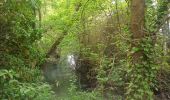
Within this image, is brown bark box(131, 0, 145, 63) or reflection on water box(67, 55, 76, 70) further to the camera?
reflection on water box(67, 55, 76, 70)

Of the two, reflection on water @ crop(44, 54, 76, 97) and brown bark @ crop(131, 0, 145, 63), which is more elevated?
brown bark @ crop(131, 0, 145, 63)

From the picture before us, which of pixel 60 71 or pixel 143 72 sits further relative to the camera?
pixel 60 71

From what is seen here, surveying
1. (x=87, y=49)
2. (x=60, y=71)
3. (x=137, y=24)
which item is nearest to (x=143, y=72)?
(x=137, y=24)

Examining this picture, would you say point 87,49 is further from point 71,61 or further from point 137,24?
point 137,24

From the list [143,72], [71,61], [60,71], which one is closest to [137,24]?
[143,72]

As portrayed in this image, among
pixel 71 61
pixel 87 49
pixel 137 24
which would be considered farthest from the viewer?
pixel 71 61

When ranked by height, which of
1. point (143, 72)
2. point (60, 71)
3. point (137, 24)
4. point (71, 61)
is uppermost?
point (137, 24)

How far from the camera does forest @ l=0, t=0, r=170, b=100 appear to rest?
656 cm

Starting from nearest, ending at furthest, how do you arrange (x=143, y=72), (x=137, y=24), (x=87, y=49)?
(x=143, y=72), (x=137, y=24), (x=87, y=49)

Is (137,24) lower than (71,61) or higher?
higher

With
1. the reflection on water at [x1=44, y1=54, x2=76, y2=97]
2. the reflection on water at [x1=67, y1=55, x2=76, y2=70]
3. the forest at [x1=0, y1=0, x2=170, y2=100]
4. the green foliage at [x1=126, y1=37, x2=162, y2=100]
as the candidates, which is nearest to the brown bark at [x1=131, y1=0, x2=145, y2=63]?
the forest at [x1=0, y1=0, x2=170, y2=100]

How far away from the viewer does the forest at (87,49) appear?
656 centimetres

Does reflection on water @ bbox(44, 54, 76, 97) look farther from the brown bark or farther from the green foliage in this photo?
the brown bark

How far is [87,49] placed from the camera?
14555mm
